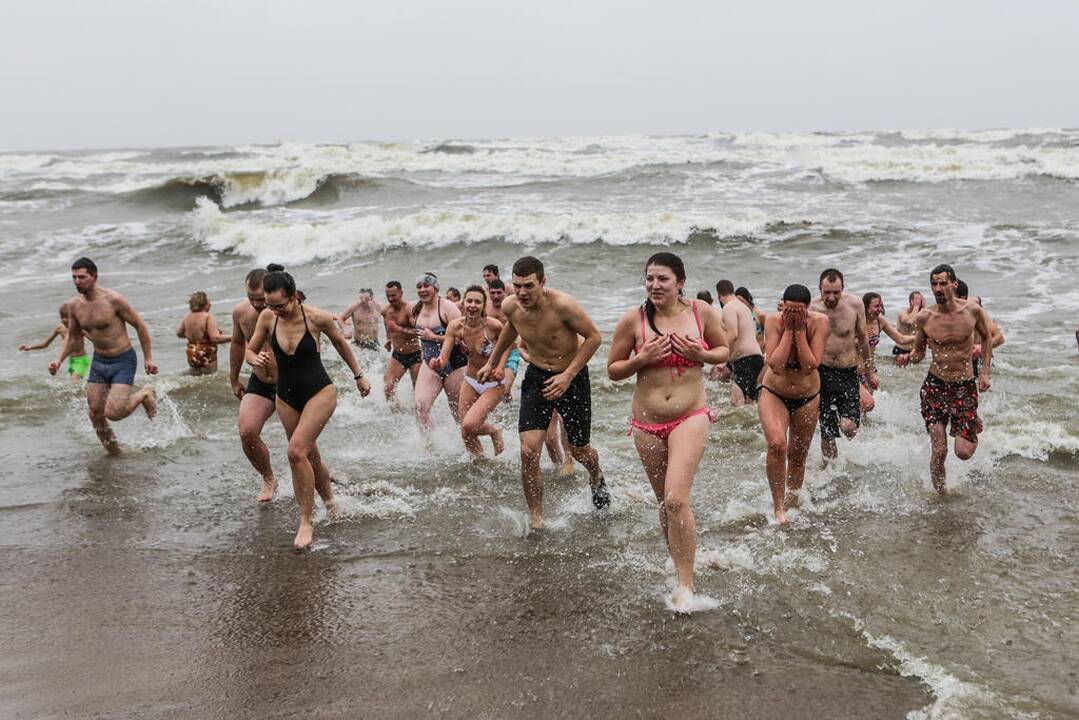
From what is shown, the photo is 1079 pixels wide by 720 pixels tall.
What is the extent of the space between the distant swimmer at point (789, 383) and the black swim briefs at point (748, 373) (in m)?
3.18

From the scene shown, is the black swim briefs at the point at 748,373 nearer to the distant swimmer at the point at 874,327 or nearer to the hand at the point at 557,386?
the distant swimmer at the point at 874,327

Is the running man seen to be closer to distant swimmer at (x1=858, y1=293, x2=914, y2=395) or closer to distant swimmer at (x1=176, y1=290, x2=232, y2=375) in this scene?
distant swimmer at (x1=858, y1=293, x2=914, y2=395)

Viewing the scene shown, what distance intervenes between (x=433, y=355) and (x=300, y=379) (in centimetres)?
278

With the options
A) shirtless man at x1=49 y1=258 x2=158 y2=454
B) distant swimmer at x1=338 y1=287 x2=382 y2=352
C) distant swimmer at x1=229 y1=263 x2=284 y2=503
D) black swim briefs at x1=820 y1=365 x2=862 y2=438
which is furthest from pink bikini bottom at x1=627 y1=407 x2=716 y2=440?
distant swimmer at x1=338 y1=287 x2=382 y2=352

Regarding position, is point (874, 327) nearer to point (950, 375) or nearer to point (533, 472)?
point (950, 375)

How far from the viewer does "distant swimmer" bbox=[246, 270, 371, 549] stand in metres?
5.98

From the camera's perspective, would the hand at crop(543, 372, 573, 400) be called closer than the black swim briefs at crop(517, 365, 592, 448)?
Yes

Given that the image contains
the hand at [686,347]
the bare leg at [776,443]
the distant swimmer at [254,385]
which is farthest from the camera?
the distant swimmer at [254,385]

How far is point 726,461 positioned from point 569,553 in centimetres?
265

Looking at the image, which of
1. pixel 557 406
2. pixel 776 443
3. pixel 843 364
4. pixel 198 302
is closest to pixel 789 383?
pixel 776 443

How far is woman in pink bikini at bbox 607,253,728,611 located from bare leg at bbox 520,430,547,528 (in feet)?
3.79

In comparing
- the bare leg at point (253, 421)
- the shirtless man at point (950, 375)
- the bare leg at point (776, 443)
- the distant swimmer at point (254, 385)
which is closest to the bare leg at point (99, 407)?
the distant swimmer at point (254, 385)

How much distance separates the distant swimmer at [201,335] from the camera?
10711 mm

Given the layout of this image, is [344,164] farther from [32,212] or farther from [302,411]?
[302,411]
